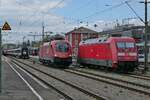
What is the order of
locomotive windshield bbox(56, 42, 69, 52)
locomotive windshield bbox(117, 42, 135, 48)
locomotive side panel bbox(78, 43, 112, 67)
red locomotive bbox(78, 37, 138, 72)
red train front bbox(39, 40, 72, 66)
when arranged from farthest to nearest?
locomotive windshield bbox(56, 42, 69, 52)
red train front bbox(39, 40, 72, 66)
locomotive side panel bbox(78, 43, 112, 67)
locomotive windshield bbox(117, 42, 135, 48)
red locomotive bbox(78, 37, 138, 72)

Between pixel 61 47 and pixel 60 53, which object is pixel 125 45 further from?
pixel 61 47

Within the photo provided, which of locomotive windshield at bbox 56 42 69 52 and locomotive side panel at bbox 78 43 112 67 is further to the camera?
locomotive windshield at bbox 56 42 69 52

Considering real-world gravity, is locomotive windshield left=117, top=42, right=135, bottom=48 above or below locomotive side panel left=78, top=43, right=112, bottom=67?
above

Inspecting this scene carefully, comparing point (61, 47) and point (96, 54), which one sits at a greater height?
point (61, 47)

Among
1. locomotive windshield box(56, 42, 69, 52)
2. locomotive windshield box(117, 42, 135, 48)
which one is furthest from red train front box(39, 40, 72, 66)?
locomotive windshield box(117, 42, 135, 48)

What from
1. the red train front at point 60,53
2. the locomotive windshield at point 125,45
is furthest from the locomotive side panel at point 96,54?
the red train front at point 60,53

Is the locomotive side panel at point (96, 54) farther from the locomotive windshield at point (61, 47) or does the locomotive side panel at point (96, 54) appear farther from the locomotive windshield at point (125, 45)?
the locomotive windshield at point (61, 47)

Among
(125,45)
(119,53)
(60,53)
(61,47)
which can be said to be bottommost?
(60,53)

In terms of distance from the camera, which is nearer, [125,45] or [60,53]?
[125,45]

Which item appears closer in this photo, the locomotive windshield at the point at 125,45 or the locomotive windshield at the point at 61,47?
the locomotive windshield at the point at 125,45

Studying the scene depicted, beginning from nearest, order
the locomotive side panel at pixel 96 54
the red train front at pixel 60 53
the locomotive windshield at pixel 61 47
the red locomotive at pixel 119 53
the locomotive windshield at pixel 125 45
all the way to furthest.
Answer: the red locomotive at pixel 119 53 → the locomotive windshield at pixel 125 45 → the locomotive side panel at pixel 96 54 → the red train front at pixel 60 53 → the locomotive windshield at pixel 61 47

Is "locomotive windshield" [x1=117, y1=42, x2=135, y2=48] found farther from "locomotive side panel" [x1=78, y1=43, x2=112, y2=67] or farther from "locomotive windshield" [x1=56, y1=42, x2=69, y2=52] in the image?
"locomotive windshield" [x1=56, y1=42, x2=69, y2=52]

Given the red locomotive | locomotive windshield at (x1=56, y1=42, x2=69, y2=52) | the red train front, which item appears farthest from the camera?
locomotive windshield at (x1=56, y1=42, x2=69, y2=52)

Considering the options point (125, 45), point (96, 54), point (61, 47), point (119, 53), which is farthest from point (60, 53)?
point (119, 53)
